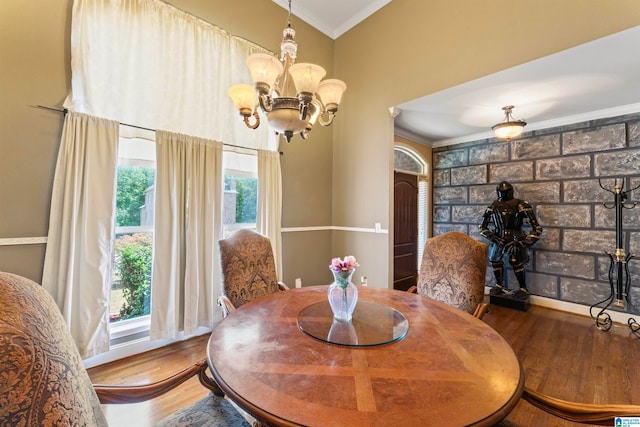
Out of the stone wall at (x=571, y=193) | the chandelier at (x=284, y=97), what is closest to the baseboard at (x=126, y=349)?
the chandelier at (x=284, y=97)

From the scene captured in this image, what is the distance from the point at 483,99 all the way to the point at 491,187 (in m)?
1.86

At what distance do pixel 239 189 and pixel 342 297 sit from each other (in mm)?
2095

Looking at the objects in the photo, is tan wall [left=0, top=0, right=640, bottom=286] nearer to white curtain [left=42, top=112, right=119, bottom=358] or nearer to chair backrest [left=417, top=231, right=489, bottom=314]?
white curtain [left=42, top=112, right=119, bottom=358]

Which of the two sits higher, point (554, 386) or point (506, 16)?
point (506, 16)

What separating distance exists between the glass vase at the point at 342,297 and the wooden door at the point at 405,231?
3054mm

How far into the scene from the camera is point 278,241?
10.5 feet

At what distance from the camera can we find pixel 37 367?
54 centimetres

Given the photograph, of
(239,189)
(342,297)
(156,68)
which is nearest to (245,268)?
(342,297)

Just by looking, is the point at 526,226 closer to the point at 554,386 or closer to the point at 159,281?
the point at 554,386

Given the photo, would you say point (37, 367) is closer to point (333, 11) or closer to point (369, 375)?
point (369, 375)

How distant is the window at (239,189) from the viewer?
9.74 feet

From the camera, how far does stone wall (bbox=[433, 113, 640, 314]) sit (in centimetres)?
333

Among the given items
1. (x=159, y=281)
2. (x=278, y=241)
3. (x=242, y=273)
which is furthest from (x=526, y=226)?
(x=159, y=281)

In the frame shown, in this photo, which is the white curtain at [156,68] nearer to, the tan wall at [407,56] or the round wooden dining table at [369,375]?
the tan wall at [407,56]
